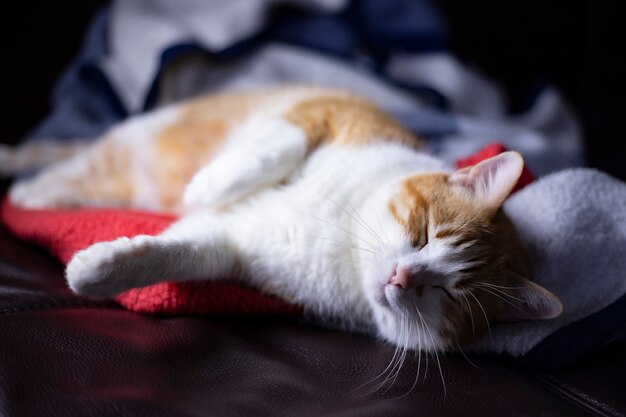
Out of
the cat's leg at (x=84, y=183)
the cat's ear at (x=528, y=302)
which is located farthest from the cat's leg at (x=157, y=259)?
the cat's ear at (x=528, y=302)

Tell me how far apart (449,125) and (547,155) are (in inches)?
13.4

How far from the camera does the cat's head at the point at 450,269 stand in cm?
110

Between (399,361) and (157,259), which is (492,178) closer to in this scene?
(399,361)

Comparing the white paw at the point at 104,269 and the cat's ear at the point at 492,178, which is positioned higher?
the cat's ear at the point at 492,178

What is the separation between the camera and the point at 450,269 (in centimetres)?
110

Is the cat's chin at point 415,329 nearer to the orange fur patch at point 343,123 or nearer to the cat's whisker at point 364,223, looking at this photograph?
the cat's whisker at point 364,223

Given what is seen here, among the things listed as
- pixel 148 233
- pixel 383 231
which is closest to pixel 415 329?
pixel 383 231

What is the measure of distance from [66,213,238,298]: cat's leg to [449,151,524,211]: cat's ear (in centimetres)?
54

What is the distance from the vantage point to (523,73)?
234cm

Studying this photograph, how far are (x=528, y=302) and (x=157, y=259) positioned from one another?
0.75 metres

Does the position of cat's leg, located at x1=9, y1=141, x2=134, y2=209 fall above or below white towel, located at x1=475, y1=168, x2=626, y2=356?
below

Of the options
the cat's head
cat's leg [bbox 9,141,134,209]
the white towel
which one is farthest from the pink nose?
cat's leg [bbox 9,141,134,209]

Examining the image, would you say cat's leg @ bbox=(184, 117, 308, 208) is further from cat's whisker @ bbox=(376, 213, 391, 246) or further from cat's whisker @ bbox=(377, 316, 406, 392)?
cat's whisker @ bbox=(377, 316, 406, 392)

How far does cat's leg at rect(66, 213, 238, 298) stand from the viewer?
3.01 ft
